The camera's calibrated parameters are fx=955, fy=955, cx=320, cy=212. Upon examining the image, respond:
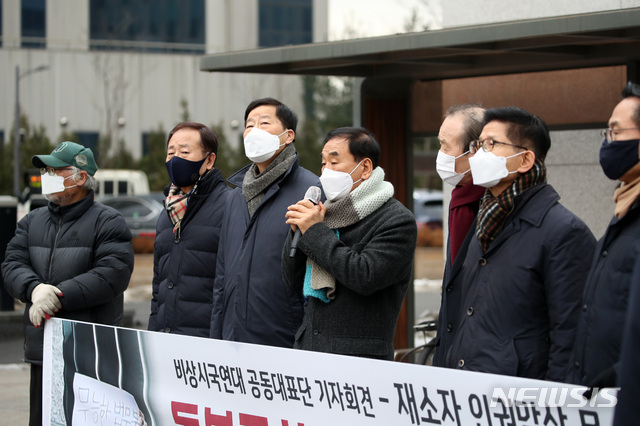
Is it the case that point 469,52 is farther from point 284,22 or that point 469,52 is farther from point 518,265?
point 284,22

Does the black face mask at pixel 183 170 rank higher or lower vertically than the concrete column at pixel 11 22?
lower

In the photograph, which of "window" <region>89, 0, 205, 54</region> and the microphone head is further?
"window" <region>89, 0, 205, 54</region>

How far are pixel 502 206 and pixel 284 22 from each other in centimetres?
5076

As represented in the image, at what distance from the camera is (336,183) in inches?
184

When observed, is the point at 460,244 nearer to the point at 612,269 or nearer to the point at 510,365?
the point at 510,365

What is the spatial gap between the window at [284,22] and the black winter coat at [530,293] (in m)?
49.6

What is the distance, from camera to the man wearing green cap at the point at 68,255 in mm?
5832

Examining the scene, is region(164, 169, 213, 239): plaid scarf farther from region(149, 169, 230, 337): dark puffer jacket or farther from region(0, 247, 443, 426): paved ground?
region(0, 247, 443, 426): paved ground

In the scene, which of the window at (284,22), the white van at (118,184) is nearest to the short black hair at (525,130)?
the white van at (118,184)

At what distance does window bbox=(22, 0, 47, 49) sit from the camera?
4881 centimetres

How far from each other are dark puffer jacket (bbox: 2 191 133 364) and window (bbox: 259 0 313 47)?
47469 mm

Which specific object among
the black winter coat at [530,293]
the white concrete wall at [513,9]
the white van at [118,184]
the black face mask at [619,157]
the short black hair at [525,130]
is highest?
the white concrete wall at [513,9]

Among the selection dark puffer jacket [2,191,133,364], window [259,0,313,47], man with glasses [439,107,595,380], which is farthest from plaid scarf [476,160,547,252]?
window [259,0,313,47]

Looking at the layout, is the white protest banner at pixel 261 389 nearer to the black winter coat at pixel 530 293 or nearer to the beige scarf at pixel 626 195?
the black winter coat at pixel 530 293
